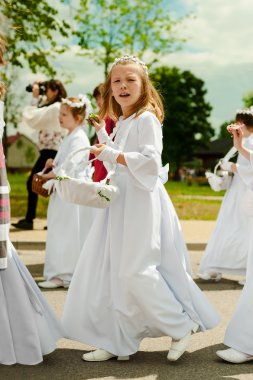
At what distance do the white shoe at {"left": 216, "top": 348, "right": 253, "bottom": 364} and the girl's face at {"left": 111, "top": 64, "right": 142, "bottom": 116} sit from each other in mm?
1650

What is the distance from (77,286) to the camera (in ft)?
14.2

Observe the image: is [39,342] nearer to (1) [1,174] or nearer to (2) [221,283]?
(1) [1,174]

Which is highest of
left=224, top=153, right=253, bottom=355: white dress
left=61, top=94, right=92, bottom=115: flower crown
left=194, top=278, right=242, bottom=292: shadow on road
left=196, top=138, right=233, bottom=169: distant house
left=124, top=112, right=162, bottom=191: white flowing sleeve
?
left=61, top=94, right=92, bottom=115: flower crown

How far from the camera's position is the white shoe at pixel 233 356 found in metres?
4.29

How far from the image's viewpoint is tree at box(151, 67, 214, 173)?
205ft

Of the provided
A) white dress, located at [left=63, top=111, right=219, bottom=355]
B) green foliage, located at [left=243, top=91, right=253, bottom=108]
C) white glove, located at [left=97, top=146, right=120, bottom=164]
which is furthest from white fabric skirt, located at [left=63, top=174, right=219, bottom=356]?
green foliage, located at [left=243, top=91, right=253, bottom=108]

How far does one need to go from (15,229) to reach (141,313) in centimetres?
736

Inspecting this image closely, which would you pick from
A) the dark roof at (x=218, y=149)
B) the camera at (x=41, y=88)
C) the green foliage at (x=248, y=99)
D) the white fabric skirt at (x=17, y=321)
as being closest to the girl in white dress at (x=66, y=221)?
the camera at (x=41, y=88)

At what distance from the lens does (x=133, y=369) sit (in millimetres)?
4133

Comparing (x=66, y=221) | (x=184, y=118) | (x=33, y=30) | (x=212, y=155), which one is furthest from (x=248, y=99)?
(x=66, y=221)

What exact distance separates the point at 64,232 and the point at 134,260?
2.76m

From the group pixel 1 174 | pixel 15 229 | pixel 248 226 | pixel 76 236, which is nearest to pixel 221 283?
pixel 248 226

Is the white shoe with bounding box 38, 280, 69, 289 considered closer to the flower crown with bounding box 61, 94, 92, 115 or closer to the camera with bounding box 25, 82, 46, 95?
the flower crown with bounding box 61, 94, 92, 115

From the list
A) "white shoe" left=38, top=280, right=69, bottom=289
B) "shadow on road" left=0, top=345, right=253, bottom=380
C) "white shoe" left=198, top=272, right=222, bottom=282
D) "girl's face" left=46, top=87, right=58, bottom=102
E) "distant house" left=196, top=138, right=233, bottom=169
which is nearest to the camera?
"shadow on road" left=0, top=345, right=253, bottom=380
